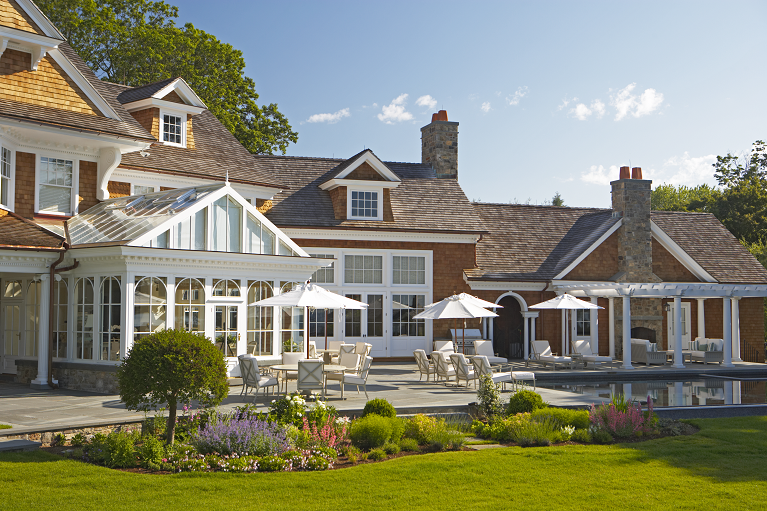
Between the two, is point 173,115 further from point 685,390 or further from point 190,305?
point 685,390

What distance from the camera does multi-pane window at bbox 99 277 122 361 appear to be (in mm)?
14391

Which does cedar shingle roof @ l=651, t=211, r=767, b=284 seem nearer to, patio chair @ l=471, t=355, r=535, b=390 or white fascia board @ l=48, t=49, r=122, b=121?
patio chair @ l=471, t=355, r=535, b=390

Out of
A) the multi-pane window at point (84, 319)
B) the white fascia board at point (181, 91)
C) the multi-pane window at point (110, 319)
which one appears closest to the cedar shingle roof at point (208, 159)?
the white fascia board at point (181, 91)

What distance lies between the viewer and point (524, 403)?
11.8 metres

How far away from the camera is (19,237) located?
1448 centimetres

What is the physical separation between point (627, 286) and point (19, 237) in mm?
16800

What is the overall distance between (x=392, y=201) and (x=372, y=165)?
151 cm

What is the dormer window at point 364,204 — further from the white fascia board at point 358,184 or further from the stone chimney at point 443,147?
the stone chimney at point 443,147

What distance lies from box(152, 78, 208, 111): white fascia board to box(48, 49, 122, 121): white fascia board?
2711 millimetres

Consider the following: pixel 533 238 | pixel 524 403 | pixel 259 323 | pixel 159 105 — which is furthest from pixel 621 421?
pixel 533 238

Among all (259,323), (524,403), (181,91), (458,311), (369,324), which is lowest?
(524,403)

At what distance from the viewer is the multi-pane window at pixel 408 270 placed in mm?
22984

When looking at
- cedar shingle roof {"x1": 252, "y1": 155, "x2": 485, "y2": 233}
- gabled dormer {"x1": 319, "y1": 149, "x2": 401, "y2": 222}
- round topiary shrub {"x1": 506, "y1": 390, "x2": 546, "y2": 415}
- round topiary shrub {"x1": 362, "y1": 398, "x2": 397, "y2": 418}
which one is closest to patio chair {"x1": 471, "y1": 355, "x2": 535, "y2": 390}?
round topiary shrub {"x1": 506, "y1": 390, "x2": 546, "y2": 415}

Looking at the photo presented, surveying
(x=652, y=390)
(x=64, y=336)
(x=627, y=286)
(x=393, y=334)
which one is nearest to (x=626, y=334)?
(x=627, y=286)
